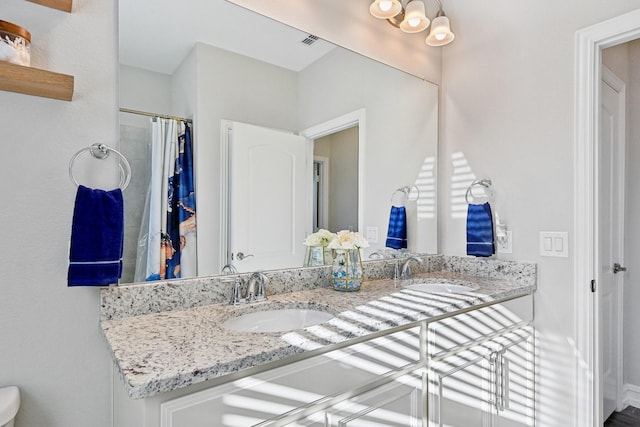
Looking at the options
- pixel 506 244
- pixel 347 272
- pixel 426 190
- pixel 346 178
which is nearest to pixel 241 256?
pixel 347 272

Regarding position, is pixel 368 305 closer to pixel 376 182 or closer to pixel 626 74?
pixel 376 182

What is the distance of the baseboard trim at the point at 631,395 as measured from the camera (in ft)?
7.82

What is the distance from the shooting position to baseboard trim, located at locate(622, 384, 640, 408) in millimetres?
2383

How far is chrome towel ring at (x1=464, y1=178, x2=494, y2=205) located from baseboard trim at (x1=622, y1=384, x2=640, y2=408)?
1683 millimetres

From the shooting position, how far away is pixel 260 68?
1.53 m

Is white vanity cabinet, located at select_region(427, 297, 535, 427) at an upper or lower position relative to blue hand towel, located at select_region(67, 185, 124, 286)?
lower

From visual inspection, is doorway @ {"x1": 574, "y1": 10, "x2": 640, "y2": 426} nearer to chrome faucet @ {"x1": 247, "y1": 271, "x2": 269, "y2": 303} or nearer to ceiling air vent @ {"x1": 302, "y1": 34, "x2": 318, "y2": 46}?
ceiling air vent @ {"x1": 302, "y1": 34, "x2": 318, "y2": 46}

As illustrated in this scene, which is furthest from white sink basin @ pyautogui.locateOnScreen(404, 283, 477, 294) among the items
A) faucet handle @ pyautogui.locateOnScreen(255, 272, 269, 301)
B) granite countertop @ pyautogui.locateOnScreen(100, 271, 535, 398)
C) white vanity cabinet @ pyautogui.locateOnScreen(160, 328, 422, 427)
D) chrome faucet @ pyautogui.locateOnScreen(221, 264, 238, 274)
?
chrome faucet @ pyautogui.locateOnScreen(221, 264, 238, 274)

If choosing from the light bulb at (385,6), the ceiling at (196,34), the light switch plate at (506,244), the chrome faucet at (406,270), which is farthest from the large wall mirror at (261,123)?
the light switch plate at (506,244)

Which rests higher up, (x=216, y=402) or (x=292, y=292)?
(x=292, y=292)

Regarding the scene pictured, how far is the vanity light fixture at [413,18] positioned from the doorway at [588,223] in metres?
0.63

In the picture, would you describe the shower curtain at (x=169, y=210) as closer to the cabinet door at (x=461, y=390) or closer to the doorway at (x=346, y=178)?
the doorway at (x=346, y=178)

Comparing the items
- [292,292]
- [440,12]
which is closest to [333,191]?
[292,292]

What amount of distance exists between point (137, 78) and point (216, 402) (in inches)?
40.8
